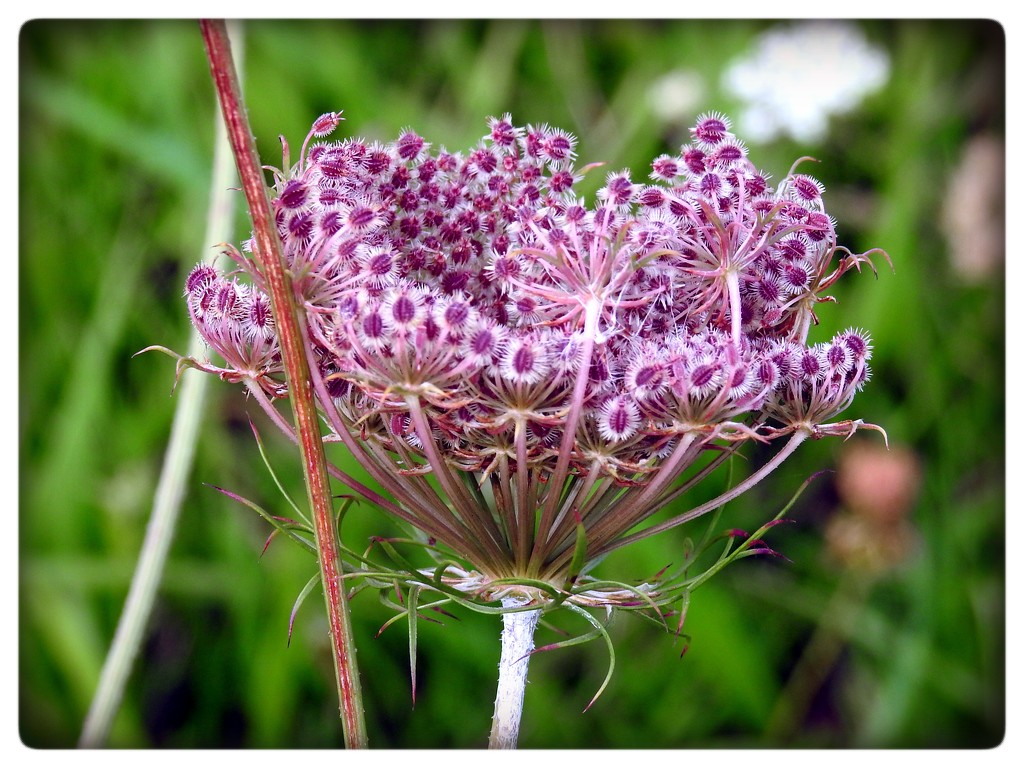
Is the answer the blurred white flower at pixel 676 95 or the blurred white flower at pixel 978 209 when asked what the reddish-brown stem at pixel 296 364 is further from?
the blurred white flower at pixel 676 95

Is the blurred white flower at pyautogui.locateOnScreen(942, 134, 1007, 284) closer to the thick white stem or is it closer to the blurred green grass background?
the blurred green grass background

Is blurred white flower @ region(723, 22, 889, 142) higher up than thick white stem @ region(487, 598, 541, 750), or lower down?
higher up

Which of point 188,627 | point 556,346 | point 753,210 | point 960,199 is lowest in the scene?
point 188,627

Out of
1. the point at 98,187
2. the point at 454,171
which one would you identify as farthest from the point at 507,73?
the point at 454,171

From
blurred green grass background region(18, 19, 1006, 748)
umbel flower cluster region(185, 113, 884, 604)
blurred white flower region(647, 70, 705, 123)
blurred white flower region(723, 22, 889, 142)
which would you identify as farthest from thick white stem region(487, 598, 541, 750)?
blurred white flower region(647, 70, 705, 123)
